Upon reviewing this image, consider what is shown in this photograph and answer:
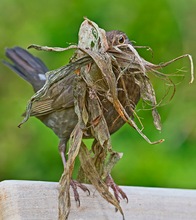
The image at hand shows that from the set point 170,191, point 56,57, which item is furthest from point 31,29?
point 170,191

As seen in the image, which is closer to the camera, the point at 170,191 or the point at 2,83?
the point at 170,191

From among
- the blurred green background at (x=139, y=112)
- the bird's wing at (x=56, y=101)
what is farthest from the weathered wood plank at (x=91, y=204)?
the blurred green background at (x=139, y=112)

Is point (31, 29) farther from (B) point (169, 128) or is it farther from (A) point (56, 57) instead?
(B) point (169, 128)

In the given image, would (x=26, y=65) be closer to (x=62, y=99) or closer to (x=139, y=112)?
(x=139, y=112)

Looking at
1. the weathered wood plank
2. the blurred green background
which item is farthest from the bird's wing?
the weathered wood plank

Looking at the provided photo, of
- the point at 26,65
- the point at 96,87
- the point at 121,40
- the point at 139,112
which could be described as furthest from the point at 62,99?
the point at 96,87

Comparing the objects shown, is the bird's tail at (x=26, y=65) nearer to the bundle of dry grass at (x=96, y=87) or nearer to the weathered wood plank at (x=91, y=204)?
the weathered wood plank at (x=91, y=204)
